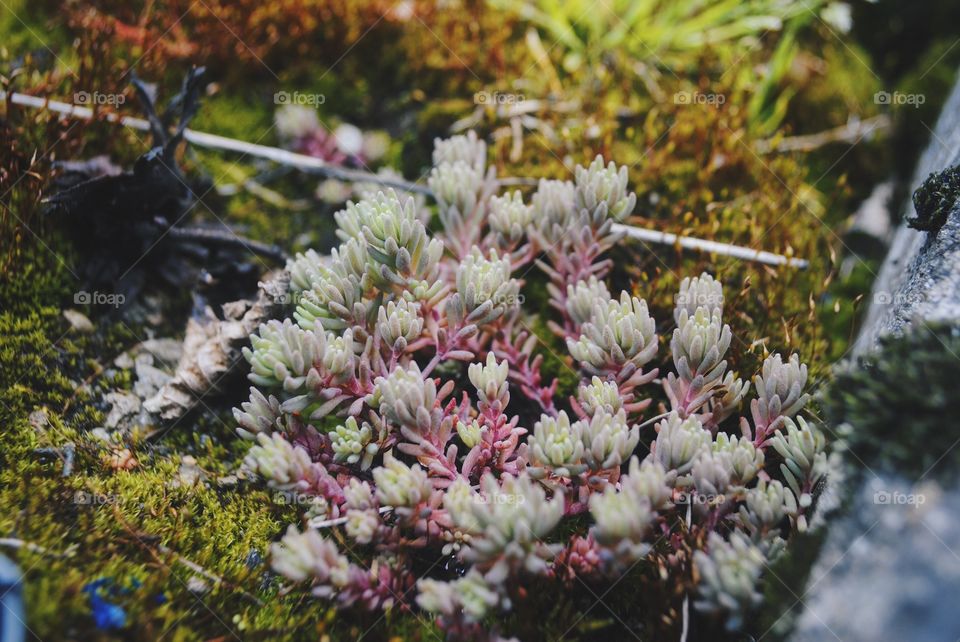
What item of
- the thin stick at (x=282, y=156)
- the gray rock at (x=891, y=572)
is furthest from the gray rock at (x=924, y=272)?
the thin stick at (x=282, y=156)

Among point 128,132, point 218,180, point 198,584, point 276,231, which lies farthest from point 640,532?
point 128,132

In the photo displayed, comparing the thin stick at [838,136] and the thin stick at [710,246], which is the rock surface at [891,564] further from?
the thin stick at [838,136]

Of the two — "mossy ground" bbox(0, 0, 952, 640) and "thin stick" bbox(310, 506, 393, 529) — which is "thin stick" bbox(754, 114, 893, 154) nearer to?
"mossy ground" bbox(0, 0, 952, 640)

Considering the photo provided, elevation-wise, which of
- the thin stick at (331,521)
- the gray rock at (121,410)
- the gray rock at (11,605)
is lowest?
the thin stick at (331,521)

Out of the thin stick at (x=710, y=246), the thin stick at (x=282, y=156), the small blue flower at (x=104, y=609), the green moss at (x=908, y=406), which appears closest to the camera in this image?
the green moss at (x=908, y=406)

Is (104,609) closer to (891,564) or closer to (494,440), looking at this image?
(494,440)
